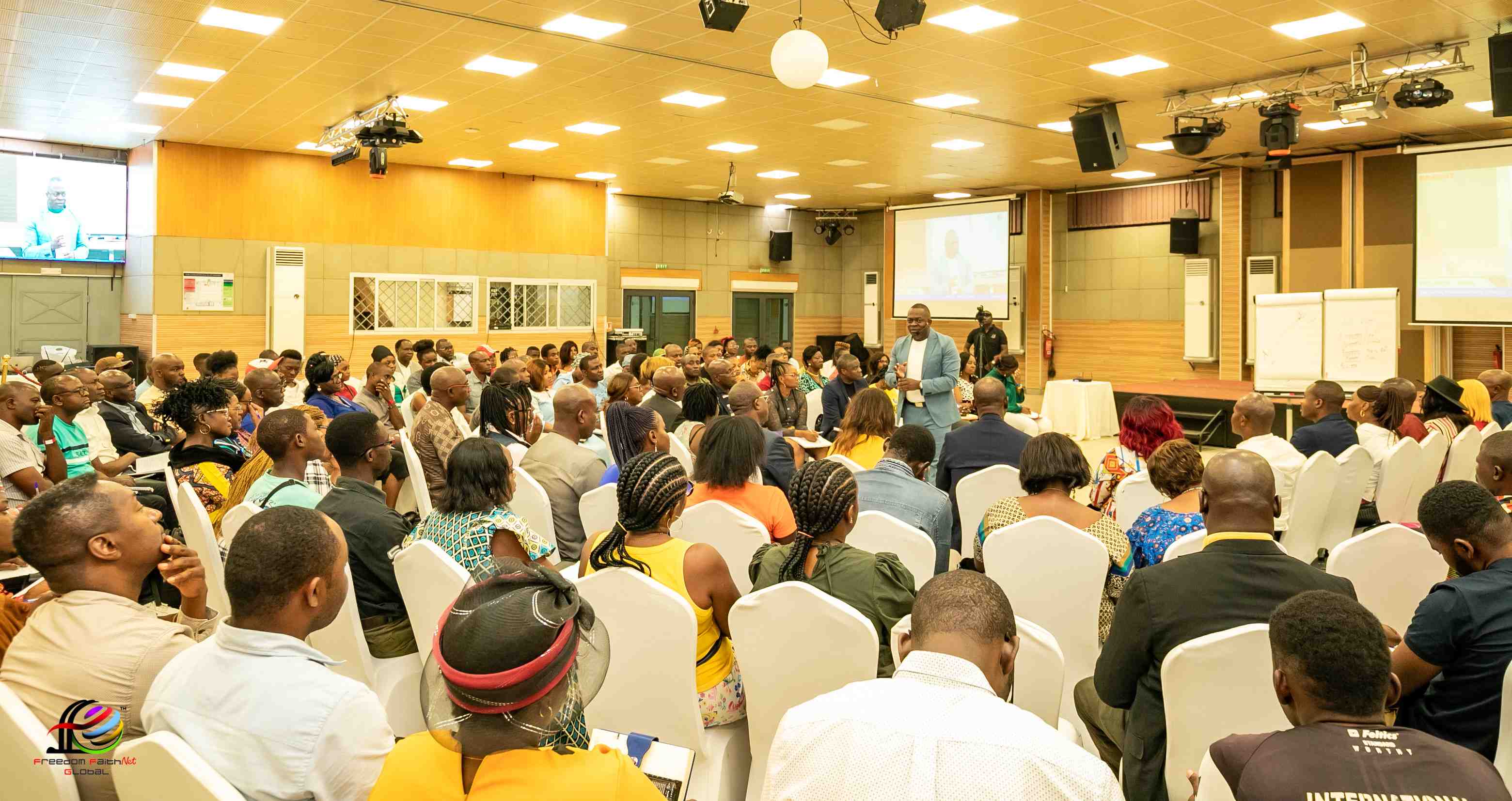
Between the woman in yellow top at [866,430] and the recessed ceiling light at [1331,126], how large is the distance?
370 inches

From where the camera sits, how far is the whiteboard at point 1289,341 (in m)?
13.2

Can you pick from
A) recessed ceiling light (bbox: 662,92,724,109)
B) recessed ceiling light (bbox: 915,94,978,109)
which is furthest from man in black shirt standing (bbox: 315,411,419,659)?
recessed ceiling light (bbox: 915,94,978,109)

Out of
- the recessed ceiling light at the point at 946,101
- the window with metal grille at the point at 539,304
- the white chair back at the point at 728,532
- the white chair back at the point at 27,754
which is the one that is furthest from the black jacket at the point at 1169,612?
the window with metal grille at the point at 539,304

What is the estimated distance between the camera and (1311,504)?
5.34m

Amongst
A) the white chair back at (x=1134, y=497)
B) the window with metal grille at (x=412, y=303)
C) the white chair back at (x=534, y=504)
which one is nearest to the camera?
the white chair back at (x=534, y=504)

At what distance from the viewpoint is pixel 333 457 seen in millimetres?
3906

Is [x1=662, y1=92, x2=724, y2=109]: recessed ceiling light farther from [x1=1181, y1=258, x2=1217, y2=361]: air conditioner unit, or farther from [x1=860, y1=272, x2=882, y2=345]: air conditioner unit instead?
[x1=860, y1=272, x2=882, y2=345]: air conditioner unit

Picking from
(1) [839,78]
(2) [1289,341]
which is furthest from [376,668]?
(2) [1289,341]

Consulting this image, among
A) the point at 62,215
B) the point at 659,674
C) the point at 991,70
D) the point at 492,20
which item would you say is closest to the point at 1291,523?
the point at 659,674

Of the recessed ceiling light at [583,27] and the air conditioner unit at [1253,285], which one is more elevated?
the recessed ceiling light at [583,27]

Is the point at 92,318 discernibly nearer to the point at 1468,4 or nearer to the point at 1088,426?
the point at 1088,426

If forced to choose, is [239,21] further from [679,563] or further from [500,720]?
[500,720]

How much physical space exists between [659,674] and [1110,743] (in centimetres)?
135

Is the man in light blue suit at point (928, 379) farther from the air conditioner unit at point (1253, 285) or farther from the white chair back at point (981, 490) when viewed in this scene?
the air conditioner unit at point (1253, 285)
